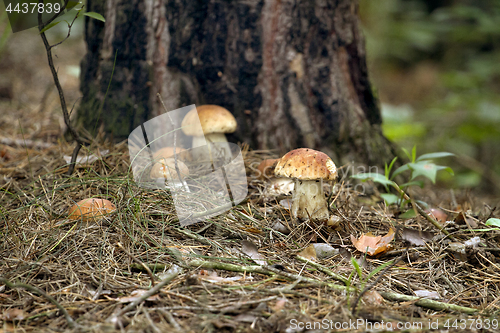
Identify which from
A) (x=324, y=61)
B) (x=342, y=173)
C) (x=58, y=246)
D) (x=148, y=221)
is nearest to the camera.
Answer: (x=58, y=246)

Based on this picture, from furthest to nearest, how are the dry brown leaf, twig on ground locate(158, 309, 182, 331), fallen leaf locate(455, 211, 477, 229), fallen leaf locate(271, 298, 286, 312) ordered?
1. fallen leaf locate(455, 211, 477, 229)
2. the dry brown leaf
3. fallen leaf locate(271, 298, 286, 312)
4. twig on ground locate(158, 309, 182, 331)

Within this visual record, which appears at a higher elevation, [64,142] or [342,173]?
[64,142]

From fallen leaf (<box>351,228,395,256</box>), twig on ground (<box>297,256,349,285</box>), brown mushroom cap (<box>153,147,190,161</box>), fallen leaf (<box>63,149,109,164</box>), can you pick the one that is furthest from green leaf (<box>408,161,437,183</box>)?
fallen leaf (<box>63,149,109,164</box>)

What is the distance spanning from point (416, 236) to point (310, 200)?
69cm

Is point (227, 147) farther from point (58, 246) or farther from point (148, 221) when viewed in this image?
point (58, 246)

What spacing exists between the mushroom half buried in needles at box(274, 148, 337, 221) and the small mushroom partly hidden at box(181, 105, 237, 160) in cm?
86

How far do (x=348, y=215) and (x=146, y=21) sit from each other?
2.32 metres

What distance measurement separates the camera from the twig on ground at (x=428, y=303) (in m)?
1.57

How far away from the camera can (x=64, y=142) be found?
3123mm

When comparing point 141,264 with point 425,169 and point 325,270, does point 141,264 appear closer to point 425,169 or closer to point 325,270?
point 325,270

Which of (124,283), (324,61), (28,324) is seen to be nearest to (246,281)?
(124,283)

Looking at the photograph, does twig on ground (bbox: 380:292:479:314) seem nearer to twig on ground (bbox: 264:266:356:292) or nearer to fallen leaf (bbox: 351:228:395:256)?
twig on ground (bbox: 264:266:356:292)

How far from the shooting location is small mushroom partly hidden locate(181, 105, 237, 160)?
2838 millimetres

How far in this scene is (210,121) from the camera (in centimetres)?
282
